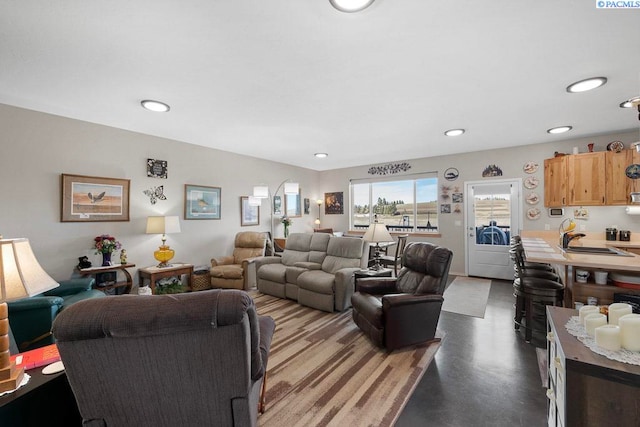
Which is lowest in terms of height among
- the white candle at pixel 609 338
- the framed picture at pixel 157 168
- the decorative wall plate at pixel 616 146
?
the white candle at pixel 609 338

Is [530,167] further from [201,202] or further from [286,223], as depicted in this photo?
[201,202]

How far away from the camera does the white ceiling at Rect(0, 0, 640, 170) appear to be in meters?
1.70

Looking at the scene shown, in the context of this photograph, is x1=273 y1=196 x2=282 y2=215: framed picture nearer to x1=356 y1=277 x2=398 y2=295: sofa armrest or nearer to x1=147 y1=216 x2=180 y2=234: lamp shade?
x1=147 y1=216 x2=180 y2=234: lamp shade

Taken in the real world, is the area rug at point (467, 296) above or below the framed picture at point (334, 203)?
below

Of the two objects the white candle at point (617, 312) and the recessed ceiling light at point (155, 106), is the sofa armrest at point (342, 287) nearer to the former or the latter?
the white candle at point (617, 312)

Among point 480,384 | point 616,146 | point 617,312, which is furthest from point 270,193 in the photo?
point 616,146

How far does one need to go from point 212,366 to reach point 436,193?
596 cm

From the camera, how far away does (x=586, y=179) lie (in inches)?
167

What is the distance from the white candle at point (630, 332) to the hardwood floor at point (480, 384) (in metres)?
1.10

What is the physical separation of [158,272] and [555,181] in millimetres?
6813

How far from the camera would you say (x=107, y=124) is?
3744mm

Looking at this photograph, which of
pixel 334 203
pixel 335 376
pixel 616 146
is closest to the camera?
pixel 335 376

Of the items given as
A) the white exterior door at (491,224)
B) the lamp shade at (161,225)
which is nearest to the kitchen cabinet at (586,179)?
the white exterior door at (491,224)

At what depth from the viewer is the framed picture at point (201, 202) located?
15.4 ft
